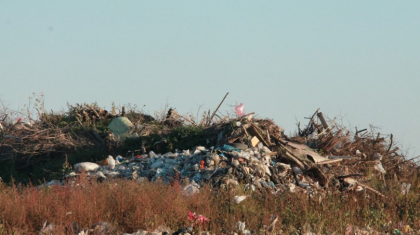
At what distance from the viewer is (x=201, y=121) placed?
1686 cm

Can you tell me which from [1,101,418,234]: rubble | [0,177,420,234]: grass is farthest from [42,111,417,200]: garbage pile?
[0,177,420,234]: grass

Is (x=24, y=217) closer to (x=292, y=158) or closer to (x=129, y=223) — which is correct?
(x=129, y=223)

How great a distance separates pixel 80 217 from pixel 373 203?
14.9ft

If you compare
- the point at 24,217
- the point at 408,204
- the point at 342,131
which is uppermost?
the point at 342,131

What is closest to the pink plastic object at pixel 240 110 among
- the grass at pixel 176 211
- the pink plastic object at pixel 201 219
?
the grass at pixel 176 211

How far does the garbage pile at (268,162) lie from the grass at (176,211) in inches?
36.9

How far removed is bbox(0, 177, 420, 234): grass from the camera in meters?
7.23

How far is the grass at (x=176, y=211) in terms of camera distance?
7234 millimetres

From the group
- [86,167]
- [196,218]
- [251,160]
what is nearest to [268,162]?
[251,160]

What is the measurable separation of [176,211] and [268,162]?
4386mm

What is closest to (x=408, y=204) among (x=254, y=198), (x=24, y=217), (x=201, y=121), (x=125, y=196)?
(x=254, y=198)

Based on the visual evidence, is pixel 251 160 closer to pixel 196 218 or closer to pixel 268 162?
pixel 268 162

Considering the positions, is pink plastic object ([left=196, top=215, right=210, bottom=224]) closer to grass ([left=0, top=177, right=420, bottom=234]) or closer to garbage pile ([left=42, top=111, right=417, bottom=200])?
grass ([left=0, top=177, right=420, bottom=234])

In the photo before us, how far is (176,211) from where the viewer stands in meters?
7.43
